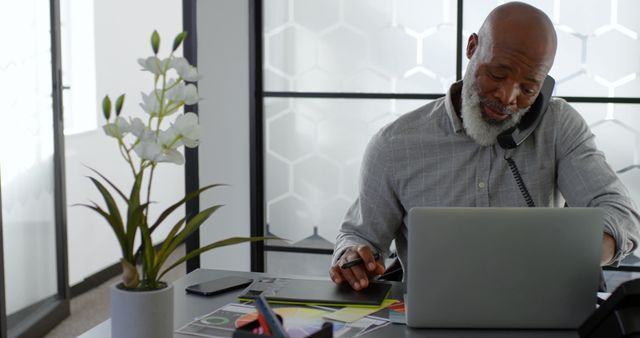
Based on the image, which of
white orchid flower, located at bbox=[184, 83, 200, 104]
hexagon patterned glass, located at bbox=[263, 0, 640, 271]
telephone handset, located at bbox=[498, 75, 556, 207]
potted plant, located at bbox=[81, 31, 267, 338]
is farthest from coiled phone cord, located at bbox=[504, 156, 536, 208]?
hexagon patterned glass, located at bbox=[263, 0, 640, 271]

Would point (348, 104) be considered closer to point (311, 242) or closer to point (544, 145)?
point (311, 242)

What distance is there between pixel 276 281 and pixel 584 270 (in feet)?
2.46

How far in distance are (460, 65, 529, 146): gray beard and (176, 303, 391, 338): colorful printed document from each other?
31.0 inches

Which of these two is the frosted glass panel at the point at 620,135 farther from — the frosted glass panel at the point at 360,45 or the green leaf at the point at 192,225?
the green leaf at the point at 192,225

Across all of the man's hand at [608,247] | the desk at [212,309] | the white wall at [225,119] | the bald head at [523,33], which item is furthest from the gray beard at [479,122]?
the white wall at [225,119]

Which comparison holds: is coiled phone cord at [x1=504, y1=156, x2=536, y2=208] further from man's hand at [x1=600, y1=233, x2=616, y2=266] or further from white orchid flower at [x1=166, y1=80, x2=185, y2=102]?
white orchid flower at [x1=166, y1=80, x2=185, y2=102]

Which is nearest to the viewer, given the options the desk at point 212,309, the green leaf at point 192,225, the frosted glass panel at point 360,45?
the green leaf at point 192,225

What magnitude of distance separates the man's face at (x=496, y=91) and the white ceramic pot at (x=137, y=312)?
116 centimetres

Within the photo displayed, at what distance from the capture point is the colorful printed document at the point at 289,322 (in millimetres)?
1687

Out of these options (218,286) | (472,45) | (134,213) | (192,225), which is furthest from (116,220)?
(472,45)

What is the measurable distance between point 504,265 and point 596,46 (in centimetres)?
221

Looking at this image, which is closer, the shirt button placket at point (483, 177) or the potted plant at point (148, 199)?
the potted plant at point (148, 199)

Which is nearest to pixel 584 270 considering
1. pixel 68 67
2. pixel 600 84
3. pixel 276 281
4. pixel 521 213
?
pixel 521 213

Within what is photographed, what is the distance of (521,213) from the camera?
5.26 feet
